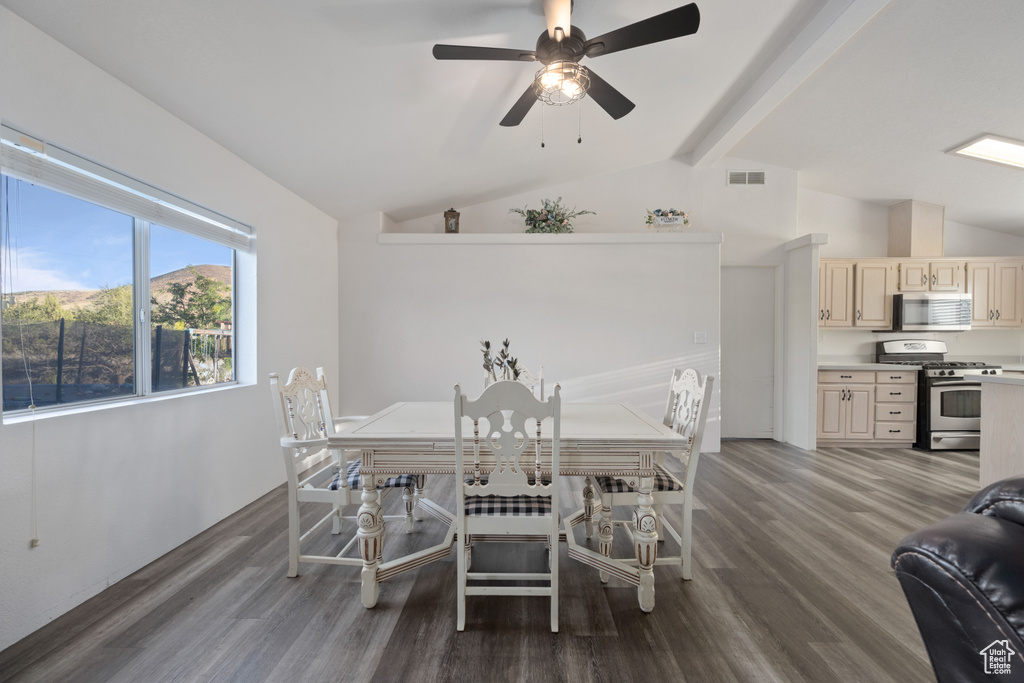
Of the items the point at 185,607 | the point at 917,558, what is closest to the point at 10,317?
the point at 185,607

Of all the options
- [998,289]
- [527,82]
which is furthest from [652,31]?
[998,289]

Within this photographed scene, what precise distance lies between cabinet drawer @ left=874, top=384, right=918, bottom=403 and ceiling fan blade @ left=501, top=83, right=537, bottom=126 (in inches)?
188

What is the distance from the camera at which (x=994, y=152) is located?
4.09m

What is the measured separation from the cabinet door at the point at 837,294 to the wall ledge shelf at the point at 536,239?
1598 mm

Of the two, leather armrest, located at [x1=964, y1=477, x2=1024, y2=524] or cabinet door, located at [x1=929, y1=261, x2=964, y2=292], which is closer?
leather armrest, located at [x1=964, y1=477, x2=1024, y2=524]

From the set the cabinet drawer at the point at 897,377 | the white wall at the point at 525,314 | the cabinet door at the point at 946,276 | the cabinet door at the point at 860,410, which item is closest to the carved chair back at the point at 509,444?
the white wall at the point at 525,314

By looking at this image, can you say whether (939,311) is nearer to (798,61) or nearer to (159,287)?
(798,61)

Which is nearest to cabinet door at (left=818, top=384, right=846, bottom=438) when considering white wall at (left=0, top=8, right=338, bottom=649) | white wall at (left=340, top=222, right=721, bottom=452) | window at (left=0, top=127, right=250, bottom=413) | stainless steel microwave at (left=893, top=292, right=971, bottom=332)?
stainless steel microwave at (left=893, top=292, right=971, bottom=332)

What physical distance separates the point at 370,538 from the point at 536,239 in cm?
347

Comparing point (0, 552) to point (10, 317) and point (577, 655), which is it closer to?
point (10, 317)

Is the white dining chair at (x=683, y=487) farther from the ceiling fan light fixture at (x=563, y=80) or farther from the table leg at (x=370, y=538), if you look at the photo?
the ceiling fan light fixture at (x=563, y=80)

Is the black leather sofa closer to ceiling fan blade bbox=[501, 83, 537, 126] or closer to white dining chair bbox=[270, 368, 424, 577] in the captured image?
white dining chair bbox=[270, 368, 424, 577]

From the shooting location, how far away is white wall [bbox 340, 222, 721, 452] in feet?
15.5

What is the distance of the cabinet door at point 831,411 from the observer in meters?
4.81
